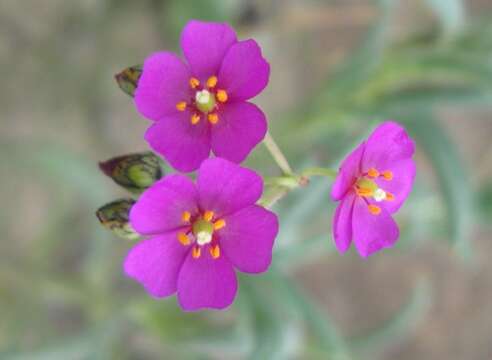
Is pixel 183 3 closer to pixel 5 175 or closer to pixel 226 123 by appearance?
pixel 5 175

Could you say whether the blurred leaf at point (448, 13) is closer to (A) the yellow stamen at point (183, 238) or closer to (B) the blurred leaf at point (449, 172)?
(B) the blurred leaf at point (449, 172)

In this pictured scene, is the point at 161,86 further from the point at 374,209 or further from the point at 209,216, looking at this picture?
the point at 374,209

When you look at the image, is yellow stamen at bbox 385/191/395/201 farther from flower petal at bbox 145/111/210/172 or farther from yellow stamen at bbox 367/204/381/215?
flower petal at bbox 145/111/210/172

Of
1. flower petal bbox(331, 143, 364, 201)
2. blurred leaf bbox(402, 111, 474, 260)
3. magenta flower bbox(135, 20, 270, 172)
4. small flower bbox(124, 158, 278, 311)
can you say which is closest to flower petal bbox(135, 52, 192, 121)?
magenta flower bbox(135, 20, 270, 172)

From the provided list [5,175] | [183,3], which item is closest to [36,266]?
[5,175]

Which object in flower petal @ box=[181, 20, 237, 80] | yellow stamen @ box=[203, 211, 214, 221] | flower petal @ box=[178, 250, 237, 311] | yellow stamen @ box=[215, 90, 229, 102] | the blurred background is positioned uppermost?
the blurred background

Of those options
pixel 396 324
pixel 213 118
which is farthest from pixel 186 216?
pixel 396 324
